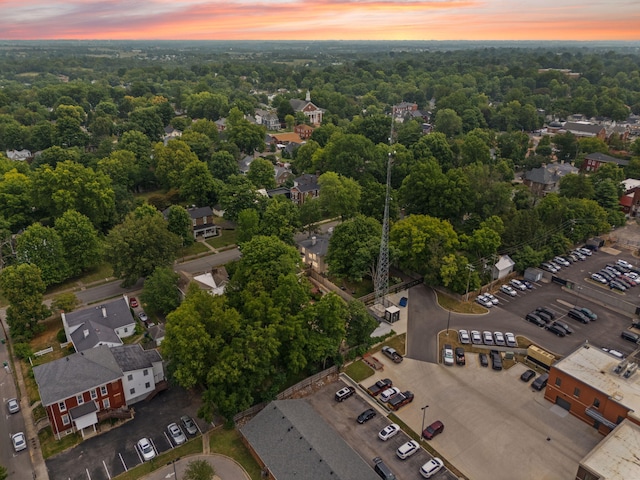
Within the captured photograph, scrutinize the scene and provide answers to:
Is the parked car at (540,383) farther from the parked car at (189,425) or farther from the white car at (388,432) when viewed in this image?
the parked car at (189,425)

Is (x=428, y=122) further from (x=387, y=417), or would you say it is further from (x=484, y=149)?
(x=387, y=417)

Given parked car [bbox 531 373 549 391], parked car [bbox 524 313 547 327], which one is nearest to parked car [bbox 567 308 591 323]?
parked car [bbox 524 313 547 327]

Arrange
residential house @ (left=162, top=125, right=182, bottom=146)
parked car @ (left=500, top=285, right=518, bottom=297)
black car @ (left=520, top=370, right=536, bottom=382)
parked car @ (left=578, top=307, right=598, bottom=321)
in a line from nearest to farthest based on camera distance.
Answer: black car @ (left=520, top=370, right=536, bottom=382) < parked car @ (left=578, top=307, right=598, bottom=321) < parked car @ (left=500, top=285, right=518, bottom=297) < residential house @ (left=162, top=125, right=182, bottom=146)

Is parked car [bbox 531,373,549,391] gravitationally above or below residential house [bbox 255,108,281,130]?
below

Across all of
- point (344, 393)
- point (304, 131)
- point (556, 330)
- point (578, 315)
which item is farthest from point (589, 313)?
point (304, 131)

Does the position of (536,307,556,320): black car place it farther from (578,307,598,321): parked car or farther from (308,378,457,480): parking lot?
(308,378,457,480): parking lot

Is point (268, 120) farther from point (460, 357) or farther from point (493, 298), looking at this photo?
point (460, 357)

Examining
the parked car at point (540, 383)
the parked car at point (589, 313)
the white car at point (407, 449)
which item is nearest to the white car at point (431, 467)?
the white car at point (407, 449)
